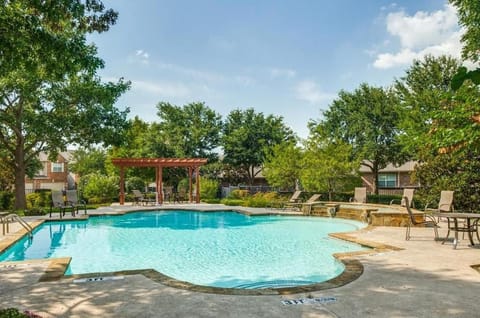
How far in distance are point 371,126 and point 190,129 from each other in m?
15.6

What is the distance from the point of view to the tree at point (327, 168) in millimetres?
21844

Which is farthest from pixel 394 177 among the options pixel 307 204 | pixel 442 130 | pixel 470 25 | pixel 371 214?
pixel 442 130

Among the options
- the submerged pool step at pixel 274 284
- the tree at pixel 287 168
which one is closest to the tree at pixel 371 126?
the tree at pixel 287 168

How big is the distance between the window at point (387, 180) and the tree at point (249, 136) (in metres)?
9.19

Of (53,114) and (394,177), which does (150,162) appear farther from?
(394,177)

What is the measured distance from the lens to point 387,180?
34.8 m

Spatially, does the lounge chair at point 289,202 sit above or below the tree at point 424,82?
below

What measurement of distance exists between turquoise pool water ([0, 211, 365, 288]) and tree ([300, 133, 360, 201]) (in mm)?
5855

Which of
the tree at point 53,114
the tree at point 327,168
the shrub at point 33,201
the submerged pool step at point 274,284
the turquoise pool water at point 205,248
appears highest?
the tree at point 53,114

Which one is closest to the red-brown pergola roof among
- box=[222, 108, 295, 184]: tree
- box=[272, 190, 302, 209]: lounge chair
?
box=[272, 190, 302, 209]: lounge chair

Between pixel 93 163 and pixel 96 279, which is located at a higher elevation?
pixel 93 163

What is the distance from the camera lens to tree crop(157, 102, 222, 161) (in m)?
33.6

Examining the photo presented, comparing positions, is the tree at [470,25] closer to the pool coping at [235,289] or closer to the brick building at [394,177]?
the pool coping at [235,289]

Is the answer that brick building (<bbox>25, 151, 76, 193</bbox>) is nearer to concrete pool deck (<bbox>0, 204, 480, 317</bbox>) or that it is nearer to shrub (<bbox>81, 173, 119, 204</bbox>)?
shrub (<bbox>81, 173, 119, 204</bbox>)
